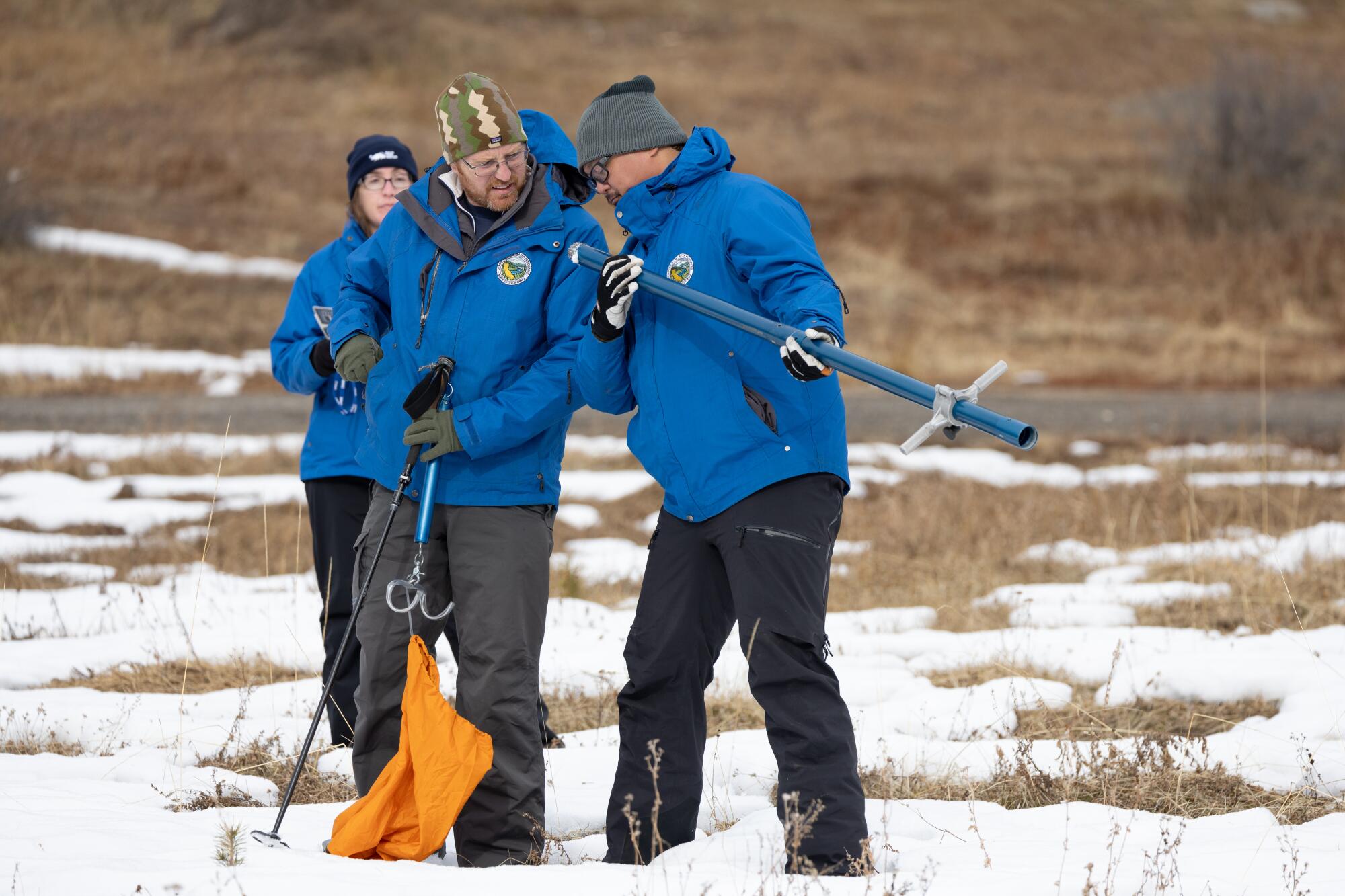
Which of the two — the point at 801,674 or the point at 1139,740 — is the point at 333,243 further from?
the point at 1139,740

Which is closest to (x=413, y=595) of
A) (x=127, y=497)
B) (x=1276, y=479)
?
(x=127, y=497)

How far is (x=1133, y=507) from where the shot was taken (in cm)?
936

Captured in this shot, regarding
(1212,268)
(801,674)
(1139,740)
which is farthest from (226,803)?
(1212,268)

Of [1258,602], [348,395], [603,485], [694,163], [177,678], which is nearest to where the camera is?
[694,163]

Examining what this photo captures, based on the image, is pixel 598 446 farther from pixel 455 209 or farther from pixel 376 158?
pixel 455 209

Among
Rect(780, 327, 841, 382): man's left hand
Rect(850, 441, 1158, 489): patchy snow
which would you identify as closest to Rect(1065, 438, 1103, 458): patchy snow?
Rect(850, 441, 1158, 489): patchy snow

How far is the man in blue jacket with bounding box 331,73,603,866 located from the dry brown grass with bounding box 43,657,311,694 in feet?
6.78

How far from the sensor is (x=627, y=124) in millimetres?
3656

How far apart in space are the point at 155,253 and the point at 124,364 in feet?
15.4

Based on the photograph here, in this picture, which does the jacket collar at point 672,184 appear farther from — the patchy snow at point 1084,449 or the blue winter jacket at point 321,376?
the patchy snow at point 1084,449

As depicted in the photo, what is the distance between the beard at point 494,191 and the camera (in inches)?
154

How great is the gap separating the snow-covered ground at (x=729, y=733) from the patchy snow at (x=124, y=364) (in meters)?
5.35

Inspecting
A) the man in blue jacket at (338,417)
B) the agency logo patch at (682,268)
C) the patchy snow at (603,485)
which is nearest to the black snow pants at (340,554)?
the man in blue jacket at (338,417)

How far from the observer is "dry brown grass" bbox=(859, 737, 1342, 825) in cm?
429
